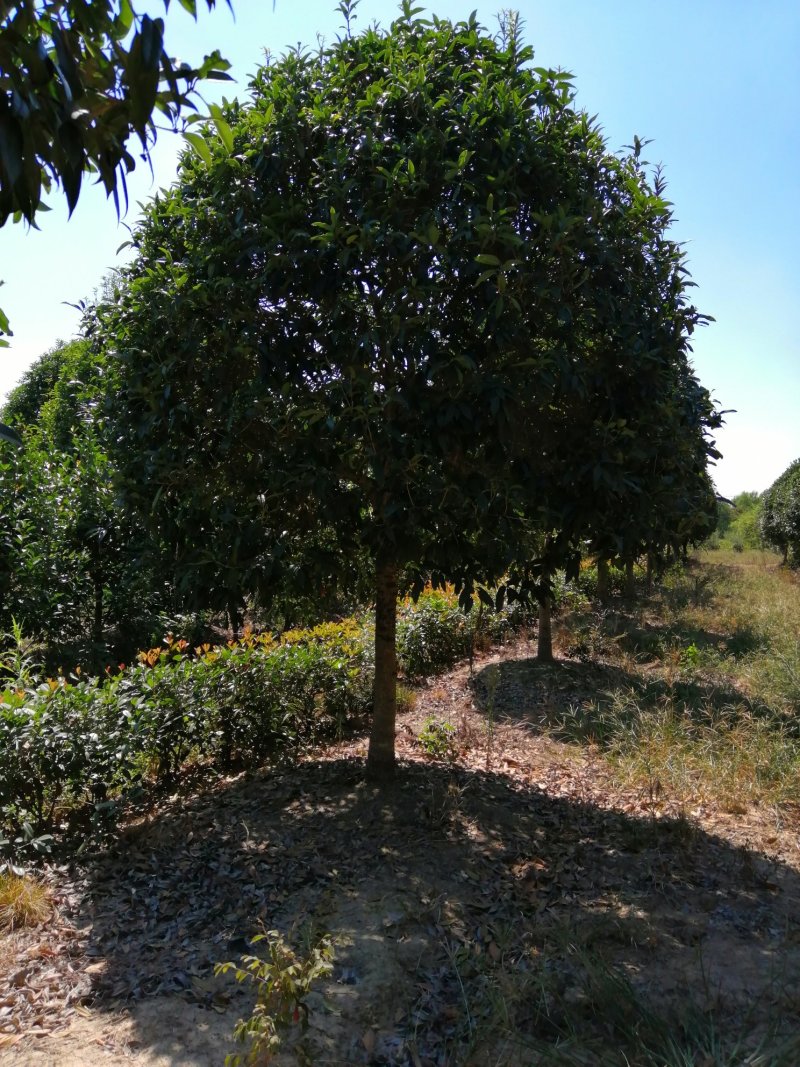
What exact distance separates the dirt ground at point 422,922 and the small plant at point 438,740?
0.28m

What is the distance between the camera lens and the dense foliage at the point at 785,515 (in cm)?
2469

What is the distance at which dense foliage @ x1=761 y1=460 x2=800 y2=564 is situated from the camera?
2469 centimetres

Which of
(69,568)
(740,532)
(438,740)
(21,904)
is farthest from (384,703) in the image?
(740,532)

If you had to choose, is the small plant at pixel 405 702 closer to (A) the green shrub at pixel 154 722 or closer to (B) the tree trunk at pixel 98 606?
(A) the green shrub at pixel 154 722

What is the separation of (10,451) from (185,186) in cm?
525

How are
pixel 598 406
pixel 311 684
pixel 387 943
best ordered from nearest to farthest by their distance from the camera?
pixel 387 943 → pixel 598 406 → pixel 311 684

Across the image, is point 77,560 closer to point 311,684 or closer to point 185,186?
point 311,684

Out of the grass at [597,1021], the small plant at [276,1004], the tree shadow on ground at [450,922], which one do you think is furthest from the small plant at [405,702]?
the small plant at [276,1004]

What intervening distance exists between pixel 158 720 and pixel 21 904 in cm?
136

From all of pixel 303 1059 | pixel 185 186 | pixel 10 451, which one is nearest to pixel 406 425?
pixel 185 186

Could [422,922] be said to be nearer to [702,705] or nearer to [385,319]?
[385,319]

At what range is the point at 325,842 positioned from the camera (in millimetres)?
4074

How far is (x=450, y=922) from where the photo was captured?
3426 millimetres

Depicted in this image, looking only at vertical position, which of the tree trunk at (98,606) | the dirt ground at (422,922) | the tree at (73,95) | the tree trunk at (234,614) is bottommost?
the dirt ground at (422,922)
